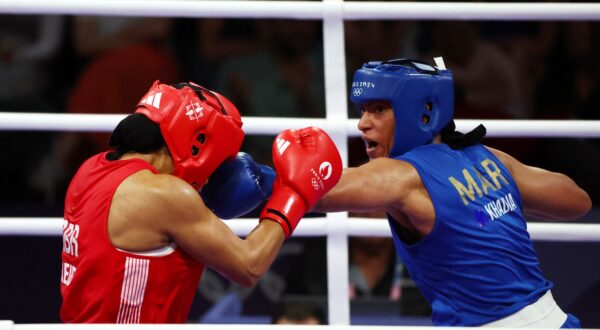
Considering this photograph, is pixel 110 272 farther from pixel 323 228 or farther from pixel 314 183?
pixel 323 228

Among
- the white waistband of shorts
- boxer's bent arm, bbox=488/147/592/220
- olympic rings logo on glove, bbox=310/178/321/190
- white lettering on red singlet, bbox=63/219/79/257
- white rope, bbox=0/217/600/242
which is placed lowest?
the white waistband of shorts

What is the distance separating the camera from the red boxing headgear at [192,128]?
104 inches

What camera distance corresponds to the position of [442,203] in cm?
278

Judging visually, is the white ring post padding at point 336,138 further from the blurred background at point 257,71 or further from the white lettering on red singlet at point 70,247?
the blurred background at point 257,71

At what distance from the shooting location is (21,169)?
16.9ft

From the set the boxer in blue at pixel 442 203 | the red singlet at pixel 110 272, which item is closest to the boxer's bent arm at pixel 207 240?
the red singlet at pixel 110 272

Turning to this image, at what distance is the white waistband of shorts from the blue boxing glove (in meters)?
0.77

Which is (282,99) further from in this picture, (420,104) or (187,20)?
(420,104)

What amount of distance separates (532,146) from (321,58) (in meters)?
1.26

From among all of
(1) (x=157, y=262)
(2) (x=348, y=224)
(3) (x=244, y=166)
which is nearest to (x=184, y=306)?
(1) (x=157, y=262)

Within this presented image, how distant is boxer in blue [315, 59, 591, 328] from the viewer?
9.09 ft

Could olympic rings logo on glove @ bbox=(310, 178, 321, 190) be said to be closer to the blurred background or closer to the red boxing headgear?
the red boxing headgear

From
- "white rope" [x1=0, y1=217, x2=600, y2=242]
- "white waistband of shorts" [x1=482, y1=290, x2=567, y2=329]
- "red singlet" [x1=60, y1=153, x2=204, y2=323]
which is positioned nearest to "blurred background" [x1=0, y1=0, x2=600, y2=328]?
"white rope" [x1=0, y1=217, x2=600, y2=242]

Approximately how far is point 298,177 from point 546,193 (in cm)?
89
